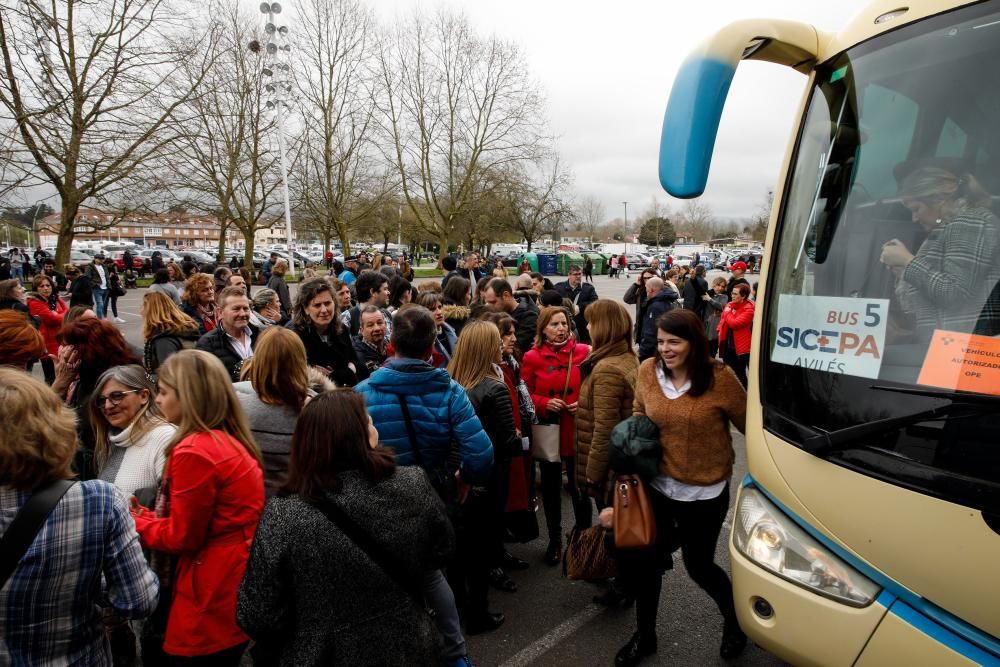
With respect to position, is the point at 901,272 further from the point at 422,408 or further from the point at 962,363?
the point at 422,408

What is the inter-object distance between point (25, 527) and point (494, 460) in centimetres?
213

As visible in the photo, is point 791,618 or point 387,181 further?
point 387,181

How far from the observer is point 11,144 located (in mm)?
10891

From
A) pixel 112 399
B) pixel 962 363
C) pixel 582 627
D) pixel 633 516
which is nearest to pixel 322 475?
pixel 112 399

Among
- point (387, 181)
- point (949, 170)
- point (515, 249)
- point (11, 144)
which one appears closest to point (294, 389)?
point (949, 170)

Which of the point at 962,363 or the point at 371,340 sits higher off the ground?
the point at 962,363

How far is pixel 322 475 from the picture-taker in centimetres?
185

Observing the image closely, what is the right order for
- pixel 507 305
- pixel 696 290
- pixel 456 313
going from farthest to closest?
pixel 696 290, pixel 507 305, pixel 456 313

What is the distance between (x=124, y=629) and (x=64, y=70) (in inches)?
522

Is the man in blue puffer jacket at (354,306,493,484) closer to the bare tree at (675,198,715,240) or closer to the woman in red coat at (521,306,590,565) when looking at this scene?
the woman in red coat at (521,306,590,565)

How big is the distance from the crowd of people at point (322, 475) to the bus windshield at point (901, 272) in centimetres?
79

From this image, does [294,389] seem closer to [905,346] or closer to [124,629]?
[124,629]

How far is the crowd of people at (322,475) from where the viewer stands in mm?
1809

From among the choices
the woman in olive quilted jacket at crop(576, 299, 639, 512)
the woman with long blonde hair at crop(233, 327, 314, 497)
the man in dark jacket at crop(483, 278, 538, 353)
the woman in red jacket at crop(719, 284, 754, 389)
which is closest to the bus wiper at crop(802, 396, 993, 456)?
the woman in olive quilted jacket at crop(576, 299, 639, 512)
